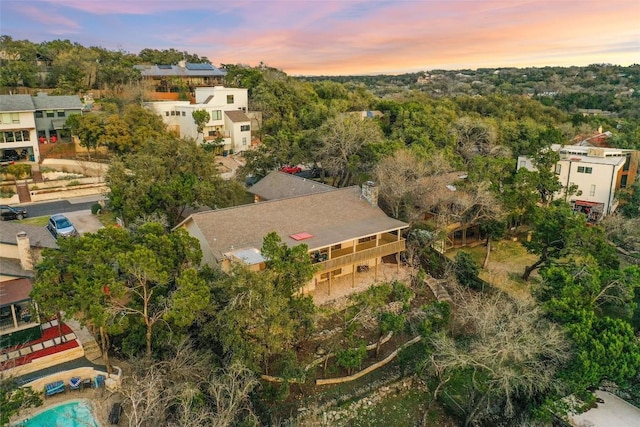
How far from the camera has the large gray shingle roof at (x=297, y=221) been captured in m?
23.9

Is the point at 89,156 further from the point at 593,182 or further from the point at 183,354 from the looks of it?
the point at 593,182

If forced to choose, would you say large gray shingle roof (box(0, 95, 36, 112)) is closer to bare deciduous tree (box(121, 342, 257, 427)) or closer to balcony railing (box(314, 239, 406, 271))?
balcony railing (box(314, 239, 406, 271))

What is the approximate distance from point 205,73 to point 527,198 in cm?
5933

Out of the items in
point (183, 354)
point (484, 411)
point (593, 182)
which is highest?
point (593, 182)

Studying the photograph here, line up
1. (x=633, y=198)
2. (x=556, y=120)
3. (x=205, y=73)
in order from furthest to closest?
1. (x=205, y=73)
2. (x=556, y=120)
3. (x=633, y=198)

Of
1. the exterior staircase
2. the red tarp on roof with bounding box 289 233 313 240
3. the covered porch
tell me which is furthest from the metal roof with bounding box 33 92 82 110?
the red tarp on roof with bounding box 289 233 313 240

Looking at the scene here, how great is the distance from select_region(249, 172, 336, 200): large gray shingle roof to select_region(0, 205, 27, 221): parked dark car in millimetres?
18316

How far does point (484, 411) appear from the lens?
1888cm

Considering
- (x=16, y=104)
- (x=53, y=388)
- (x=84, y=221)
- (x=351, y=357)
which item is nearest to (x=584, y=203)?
(x=351, y=357)

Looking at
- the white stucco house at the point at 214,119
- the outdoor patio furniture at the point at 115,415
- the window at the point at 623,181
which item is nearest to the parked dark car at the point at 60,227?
the outdoor patio furniture at the point at 115,415

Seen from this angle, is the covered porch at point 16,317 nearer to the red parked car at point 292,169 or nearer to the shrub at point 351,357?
the shrub at point 351,357

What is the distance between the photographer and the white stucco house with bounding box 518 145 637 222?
39.1 meters

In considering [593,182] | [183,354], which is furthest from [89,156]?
[593,182]

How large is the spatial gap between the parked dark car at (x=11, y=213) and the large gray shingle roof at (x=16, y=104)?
546 inches
